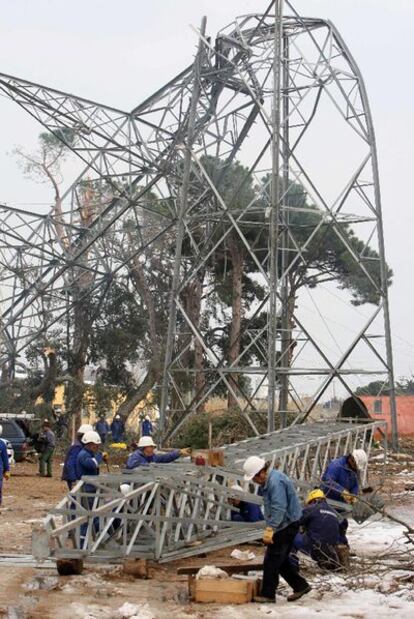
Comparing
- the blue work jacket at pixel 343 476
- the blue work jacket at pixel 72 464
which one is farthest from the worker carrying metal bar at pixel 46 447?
the blue work jacket at pixel 343 476

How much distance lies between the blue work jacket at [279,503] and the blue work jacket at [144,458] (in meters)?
3.83

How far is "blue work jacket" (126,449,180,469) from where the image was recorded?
13742mm

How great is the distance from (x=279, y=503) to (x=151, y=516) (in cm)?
189

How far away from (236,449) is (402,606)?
265 inches

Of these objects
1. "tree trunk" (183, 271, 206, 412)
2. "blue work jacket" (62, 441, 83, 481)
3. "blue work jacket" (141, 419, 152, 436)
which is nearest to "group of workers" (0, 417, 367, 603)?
"blue work jacket" (62, 441, 83, 481)

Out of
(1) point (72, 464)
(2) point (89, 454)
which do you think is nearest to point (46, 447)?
(1) point (72, 464)

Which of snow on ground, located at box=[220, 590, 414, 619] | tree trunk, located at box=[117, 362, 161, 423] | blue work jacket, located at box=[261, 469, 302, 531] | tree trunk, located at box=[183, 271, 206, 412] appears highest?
tree trunk, located at box=[183, 271, 206, 412]

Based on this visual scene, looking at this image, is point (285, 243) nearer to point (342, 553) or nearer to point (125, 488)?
point (125, 488)

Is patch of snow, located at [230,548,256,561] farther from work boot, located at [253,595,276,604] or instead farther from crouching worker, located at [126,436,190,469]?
work boot, located at [253,595,276,604]

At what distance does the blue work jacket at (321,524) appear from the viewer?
11.0 m

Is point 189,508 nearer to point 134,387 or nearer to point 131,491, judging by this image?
point 131,491

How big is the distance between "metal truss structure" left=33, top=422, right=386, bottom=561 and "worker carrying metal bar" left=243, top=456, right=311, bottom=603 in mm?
1720

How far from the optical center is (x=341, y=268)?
38812 mm

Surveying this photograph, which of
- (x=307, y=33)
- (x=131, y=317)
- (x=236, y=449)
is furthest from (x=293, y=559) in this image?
(x=131, y=317)
